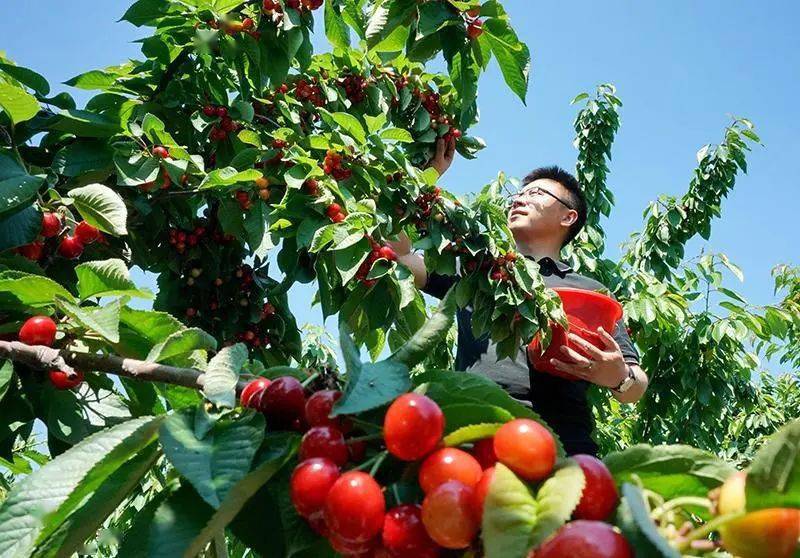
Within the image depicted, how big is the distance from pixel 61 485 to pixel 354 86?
2341 millimetres

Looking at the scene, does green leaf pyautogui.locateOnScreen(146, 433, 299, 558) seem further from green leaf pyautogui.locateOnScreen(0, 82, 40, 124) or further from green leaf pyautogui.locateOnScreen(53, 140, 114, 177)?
green leaf pyautogui.locateOnScreen(53, 140, 114, 177)

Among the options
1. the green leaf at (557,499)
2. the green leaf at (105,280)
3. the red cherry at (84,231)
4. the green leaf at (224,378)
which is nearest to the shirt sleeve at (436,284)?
the red cherry at (84,231)

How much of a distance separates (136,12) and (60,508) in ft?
5.61

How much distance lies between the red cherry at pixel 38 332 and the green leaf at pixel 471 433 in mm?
659

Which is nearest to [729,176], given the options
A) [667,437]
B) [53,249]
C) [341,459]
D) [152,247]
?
[667,437]

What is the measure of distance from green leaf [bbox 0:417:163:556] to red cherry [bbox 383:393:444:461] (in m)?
0.22

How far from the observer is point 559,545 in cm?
40

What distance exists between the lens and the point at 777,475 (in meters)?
0.40

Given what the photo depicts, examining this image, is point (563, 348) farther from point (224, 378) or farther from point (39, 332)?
point (224, 378)

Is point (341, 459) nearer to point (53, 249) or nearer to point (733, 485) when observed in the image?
point (733, 485)

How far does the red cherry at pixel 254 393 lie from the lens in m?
0.64

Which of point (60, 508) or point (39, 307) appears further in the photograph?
point (39, 307)

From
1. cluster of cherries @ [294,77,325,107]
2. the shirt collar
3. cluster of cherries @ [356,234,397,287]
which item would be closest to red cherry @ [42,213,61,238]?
cluster of cherries @ [356,234,397,287]

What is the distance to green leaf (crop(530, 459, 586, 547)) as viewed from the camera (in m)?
0.42
